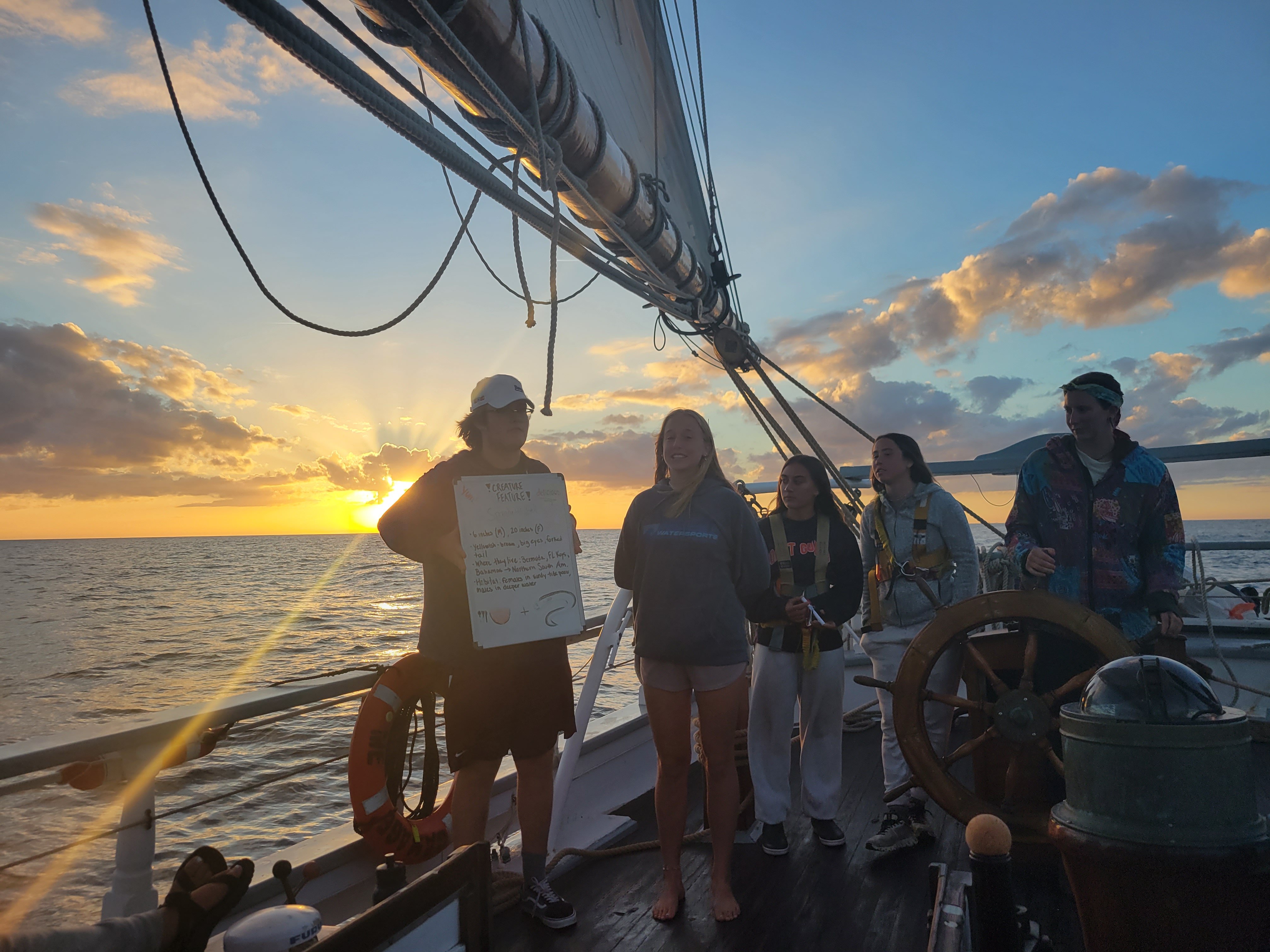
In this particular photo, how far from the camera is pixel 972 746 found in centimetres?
249

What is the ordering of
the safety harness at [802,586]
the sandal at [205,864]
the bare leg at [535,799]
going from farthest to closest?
1. the safety harness at [802,586]
2. the bare leg at [535,799]
3. the sandal at [205,864]

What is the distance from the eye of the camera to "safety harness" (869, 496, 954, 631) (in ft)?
9.56

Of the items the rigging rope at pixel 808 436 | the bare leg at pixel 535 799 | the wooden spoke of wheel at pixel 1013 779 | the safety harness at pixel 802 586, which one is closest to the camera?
the bare leg at pixel 535 799

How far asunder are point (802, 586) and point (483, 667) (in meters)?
1.36

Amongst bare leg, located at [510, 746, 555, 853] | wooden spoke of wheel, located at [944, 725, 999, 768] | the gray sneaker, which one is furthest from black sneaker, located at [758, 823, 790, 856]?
bare leg, located at [510, 746, 555, 853]

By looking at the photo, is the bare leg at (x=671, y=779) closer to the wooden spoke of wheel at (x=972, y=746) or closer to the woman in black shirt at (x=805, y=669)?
the woman in black shirt at (x=805, y=669)

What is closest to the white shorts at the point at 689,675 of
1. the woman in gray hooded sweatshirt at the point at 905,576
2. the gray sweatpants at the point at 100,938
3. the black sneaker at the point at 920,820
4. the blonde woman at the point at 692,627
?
the blonde woman at the point at 692,627

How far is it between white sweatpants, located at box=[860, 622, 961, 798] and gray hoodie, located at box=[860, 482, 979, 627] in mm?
64

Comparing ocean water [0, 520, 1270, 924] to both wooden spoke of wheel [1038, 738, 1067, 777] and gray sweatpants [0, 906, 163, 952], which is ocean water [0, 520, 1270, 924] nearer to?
gray sweatpants [0, 906, 163, 952]

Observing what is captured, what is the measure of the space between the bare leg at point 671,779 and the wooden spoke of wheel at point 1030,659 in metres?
1.02

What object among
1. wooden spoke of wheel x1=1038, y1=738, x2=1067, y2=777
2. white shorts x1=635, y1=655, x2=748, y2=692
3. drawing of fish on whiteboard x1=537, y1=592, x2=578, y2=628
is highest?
drawing of fish on whiteboard x1=537, y1=592, x2=578, y2=628

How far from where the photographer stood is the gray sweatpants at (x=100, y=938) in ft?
3.48

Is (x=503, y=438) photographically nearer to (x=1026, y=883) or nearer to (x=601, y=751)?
(x=601, y=751)

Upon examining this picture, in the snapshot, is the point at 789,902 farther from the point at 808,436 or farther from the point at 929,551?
the point at 808,436
